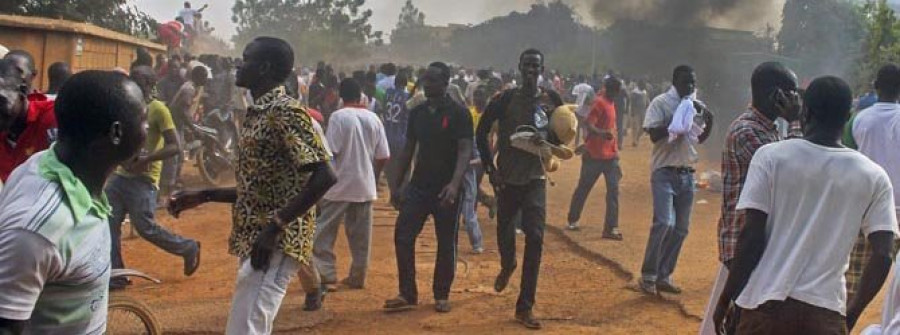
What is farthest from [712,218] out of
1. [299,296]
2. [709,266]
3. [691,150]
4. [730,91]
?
[730,91]

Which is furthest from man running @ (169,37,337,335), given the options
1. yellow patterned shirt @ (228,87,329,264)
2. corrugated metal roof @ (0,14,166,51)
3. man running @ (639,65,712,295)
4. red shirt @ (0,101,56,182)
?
corrugated metal roof @ (0,14,166,51)

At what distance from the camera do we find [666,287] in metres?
7.36

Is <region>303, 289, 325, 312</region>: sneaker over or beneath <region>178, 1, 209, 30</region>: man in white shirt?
beneath

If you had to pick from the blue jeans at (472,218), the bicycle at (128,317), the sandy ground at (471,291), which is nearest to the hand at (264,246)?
the bicycle at (128,317)

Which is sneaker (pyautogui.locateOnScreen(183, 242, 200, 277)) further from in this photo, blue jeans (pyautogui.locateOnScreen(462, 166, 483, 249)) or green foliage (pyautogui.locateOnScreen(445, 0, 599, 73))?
green foliage (pyautogui.locateOnScreen(445, 0, 599, 73))

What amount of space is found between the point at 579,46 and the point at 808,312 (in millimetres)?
42859

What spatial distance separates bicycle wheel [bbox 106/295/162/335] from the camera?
4637mm

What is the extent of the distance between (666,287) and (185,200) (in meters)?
4.55

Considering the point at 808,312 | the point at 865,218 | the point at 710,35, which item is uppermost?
the point at 710,35

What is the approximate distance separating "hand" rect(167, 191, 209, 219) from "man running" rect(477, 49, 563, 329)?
9.63ft

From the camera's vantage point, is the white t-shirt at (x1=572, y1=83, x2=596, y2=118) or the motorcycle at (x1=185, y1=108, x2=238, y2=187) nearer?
the motorcycle at (x1=185, y1=108, x2=238, y2=187)

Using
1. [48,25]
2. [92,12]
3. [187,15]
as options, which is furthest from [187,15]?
[48,25]

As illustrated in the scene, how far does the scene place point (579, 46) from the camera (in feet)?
149

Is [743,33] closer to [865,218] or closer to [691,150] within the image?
[691,150]
